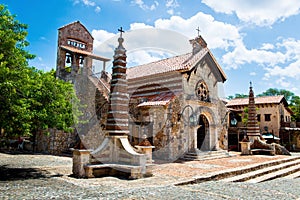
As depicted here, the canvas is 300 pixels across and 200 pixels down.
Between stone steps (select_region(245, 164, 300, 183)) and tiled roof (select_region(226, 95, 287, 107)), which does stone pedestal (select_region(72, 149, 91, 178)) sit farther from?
tiled roof (select_region(226, 95, 287, 107))

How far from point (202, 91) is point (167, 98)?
3645mm

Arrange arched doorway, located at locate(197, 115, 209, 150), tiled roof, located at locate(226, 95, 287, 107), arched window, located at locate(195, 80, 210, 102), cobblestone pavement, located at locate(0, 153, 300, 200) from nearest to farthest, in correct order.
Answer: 1. cobblestone pavement, located at locate(0, 153, 300, 200)
2. arched window, located at locate(195, 80, 210, 102)
3. arched doorway, located at locate(197, 115, 209, 150)
4. tiled roof, located at locate(226, 95, 287, 107)

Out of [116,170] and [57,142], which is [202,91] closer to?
[116,170]

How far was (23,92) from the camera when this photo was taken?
888 cm

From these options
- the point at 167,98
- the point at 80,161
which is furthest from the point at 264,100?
the point at 80,161

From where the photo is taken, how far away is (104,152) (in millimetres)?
10164

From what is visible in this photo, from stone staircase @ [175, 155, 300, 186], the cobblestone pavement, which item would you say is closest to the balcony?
stone staircase @ [175, 155, 300, 186]

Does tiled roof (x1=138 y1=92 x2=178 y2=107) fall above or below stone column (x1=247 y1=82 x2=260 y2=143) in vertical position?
above

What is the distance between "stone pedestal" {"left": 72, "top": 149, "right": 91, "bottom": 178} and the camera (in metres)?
9.17

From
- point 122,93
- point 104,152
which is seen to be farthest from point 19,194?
point 122,93

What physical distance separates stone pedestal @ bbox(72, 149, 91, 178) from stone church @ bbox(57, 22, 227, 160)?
608 cm

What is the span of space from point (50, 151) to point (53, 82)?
36.2 feet

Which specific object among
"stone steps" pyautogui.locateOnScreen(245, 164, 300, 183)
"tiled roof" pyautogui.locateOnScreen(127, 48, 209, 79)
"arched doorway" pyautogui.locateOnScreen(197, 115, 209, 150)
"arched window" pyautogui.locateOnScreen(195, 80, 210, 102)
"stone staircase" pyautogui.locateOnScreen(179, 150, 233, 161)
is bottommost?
"stone steps" pyautogui.locateOnScreen(245, 164, 300, 183)

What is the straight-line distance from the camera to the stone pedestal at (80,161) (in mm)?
9172
